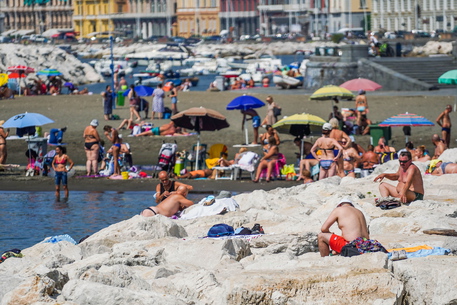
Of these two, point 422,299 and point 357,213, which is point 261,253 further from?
point 422,299

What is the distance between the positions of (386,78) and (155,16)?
109 metres

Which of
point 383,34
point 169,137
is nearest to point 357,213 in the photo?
point 169,137

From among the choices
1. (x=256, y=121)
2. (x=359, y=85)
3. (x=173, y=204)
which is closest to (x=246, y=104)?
(x=256, y=121)

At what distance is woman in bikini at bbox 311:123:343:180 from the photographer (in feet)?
59.0

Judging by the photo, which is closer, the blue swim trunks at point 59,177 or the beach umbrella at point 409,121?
the blue swim trunks at point 59,177

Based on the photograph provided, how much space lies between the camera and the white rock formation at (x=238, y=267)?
9.12m

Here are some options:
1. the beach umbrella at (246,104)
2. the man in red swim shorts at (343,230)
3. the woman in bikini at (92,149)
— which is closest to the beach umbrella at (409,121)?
the beach umbrella at (246,104)

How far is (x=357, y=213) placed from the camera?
10.9 meters

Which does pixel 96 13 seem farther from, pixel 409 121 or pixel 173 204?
pixel 173 204

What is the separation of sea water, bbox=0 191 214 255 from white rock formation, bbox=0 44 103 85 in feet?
122

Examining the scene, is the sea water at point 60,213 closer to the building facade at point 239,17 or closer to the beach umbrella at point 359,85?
the beach umbrella at point 359,85

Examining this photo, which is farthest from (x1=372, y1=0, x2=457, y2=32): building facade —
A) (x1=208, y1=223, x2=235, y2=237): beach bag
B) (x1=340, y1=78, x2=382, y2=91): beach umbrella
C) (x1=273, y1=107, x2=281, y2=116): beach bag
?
(x1=208, y1=223, x2=235, y2=237): beach bag

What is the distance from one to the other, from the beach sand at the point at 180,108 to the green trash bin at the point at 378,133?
260mm

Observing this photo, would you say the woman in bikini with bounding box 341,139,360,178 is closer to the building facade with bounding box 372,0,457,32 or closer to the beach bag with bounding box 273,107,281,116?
the beach bag with bounding box 273,107,281,116
